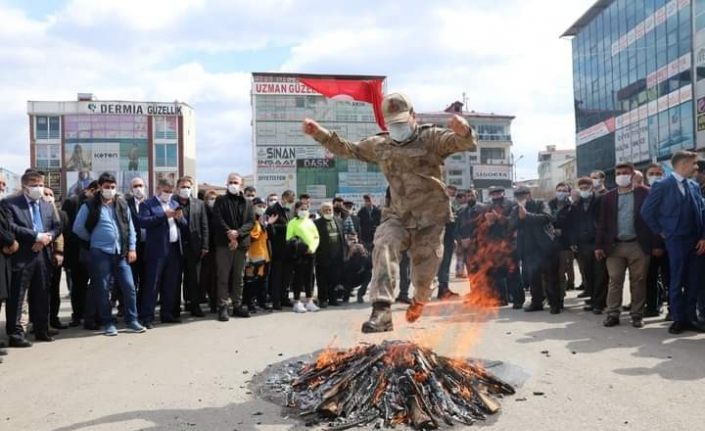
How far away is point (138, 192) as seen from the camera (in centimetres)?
937

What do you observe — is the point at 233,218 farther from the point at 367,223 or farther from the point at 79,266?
the point at 367,223

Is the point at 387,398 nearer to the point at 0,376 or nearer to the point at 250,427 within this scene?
the point at 250,427

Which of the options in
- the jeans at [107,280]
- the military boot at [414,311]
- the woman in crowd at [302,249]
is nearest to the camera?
the military boot at [414,311]

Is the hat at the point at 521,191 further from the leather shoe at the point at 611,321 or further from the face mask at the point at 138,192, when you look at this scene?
the face mask at the point at 138,192

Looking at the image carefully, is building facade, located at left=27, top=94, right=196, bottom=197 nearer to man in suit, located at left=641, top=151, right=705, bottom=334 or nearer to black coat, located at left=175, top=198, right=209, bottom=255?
black coat, located at left=175, top=198, right=209, bottom=255

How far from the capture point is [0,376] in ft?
20.3

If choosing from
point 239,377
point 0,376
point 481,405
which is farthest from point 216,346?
point 481,405

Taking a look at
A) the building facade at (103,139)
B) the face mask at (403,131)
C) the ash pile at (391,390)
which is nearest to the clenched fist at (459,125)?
the face mask at (403,131)

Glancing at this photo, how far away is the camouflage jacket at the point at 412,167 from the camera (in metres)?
5.47

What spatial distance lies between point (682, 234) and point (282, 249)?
20.5ft

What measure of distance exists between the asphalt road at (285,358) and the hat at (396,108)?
8.78 feet

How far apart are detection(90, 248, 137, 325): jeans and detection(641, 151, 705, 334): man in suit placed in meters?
7.29

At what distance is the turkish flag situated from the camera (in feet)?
20.3

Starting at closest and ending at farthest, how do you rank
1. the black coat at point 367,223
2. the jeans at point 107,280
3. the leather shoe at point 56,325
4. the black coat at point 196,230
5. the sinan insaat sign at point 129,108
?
the jeans at point 107,280 < the leather shoe at point 56,325 < the black coat at point 196,230 < the black coat at point 367,223 < the sinan insaat sign at point 129,108
